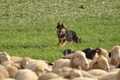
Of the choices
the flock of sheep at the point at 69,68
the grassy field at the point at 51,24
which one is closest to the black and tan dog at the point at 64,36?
the grassy field at the point at 51,24

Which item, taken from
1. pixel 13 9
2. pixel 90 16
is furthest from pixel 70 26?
pixel 13 9

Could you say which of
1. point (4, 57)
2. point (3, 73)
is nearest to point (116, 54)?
point (3, 73)

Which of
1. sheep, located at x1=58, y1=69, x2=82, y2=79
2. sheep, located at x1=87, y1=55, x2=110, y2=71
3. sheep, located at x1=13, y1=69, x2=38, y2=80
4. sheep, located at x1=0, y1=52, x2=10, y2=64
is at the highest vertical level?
sheep, located at x1=58, y1=69, x2=82, y2=79

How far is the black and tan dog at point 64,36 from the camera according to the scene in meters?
19.2

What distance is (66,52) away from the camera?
12125mm

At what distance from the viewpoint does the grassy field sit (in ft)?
55.0

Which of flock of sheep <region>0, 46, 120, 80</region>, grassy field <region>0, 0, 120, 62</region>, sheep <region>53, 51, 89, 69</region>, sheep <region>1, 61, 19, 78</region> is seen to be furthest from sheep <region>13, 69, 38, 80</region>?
A: grassy field <region>0, 0, 120, 62</region>

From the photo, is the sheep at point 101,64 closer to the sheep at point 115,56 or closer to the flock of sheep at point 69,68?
the flock of sheep at point 69,68

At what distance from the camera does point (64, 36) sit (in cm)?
1989

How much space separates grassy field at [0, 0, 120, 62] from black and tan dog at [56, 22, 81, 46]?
1.31 feet

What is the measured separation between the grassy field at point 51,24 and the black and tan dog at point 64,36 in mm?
399

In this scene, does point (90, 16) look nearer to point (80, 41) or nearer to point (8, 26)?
point (8, 26)

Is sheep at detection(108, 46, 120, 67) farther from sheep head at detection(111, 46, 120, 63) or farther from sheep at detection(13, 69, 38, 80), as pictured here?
sheep at detection(13, 69, 38, 80)

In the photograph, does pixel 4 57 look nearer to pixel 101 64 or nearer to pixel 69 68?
pixel 101 64
